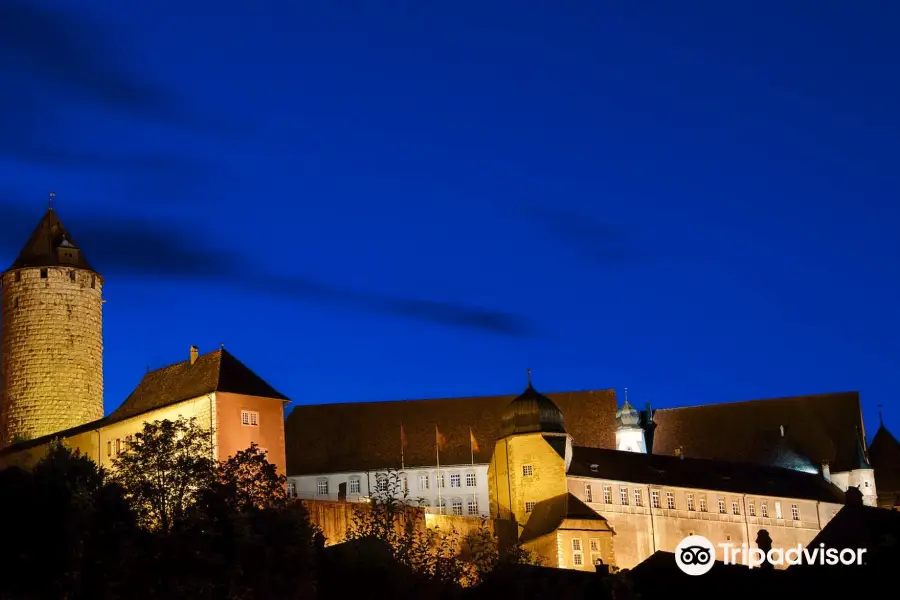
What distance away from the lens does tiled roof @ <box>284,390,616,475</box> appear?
9312cm

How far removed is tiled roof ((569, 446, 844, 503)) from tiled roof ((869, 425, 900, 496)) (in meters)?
7.47

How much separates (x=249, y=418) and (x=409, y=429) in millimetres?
25878

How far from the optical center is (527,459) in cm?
8069

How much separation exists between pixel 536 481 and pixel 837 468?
24955mm

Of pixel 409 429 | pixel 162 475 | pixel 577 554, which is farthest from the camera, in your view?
pixel 409 429

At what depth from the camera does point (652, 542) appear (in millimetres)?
81188

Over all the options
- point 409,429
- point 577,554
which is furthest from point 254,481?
point 409,429

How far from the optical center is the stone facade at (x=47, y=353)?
80625mm

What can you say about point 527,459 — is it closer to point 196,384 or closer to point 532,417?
point 532,417

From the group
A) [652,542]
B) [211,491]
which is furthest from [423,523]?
[211,491]

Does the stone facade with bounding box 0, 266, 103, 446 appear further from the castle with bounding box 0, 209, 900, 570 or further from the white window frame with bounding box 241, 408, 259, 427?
the white window frame with bounding box 241, 408, 259, 427

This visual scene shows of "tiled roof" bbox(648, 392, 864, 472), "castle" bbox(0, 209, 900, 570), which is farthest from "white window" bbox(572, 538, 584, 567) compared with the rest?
"tiled roof" bbox(648, 392, 864, 472)

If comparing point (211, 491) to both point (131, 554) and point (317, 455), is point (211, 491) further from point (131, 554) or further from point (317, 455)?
point (317, 455)

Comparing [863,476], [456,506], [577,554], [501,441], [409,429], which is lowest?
[577,554]
